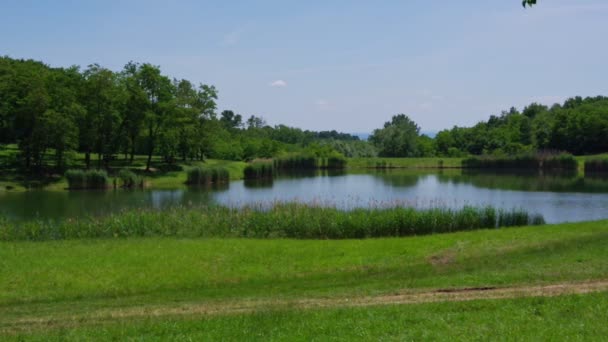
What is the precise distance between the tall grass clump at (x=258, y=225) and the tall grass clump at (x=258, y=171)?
48414 millimetres

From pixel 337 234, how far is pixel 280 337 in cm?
1432

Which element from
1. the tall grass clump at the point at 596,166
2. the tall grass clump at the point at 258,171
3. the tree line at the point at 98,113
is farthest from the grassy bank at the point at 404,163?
the tree line at the point at 98,113

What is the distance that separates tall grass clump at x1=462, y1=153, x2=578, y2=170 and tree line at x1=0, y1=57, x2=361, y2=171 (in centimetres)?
4738

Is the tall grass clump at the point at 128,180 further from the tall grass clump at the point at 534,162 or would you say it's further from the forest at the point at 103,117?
the tall grass clump at the point at 534,162

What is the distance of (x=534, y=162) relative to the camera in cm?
8762

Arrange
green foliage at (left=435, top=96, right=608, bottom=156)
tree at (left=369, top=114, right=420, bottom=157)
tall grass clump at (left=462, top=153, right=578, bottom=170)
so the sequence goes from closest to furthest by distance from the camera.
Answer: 1. tall grass clump at (left=462, top=153, right=578, bottom=170)
2. green foliage at (left=435, top=96, right=608, bottom=156)
3. tree at (left=369, top=114, right=420, bottom=157)

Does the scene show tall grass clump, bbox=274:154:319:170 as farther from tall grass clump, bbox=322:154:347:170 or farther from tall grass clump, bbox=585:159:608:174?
tall grass clump, bbox=585:159:608:174

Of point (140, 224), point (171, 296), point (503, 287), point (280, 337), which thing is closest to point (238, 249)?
point (171, 296)

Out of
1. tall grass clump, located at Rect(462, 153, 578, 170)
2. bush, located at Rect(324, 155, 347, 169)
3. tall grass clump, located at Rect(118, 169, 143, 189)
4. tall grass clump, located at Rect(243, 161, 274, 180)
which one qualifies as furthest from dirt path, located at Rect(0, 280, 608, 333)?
bush, located at Rect(324, 155, 347, 169)

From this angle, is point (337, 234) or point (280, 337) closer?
point (280, 337)

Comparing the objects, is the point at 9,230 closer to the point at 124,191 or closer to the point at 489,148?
the point at 124,191

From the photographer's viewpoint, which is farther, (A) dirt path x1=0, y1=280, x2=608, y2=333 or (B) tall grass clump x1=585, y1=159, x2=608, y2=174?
(B) tall grass clump x1=585, y1=159, x2=608, y2=174

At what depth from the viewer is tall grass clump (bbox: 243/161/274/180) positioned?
72.8 metres

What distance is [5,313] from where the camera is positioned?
12.0 metres
